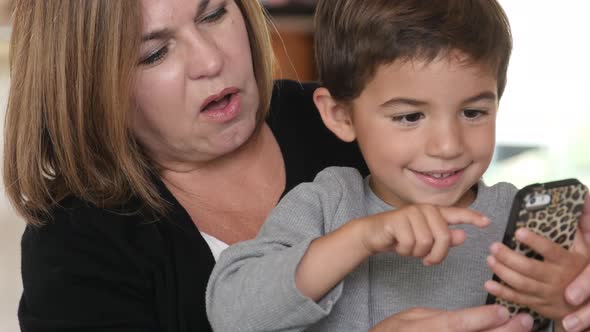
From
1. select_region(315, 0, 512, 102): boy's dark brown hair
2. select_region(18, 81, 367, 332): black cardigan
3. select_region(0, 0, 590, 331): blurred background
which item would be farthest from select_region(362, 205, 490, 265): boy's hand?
select_region(0, 0, 590, 331): blurred background

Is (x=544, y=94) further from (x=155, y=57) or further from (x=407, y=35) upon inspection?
(x=407, y=35)

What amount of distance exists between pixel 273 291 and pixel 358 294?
0.17 m

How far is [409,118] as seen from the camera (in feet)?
4.25

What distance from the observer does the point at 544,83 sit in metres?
4.55

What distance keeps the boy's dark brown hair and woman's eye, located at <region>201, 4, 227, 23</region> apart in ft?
1.02

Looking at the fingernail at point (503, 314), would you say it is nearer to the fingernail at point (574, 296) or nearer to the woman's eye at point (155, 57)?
the fingernail at point (574, 296)

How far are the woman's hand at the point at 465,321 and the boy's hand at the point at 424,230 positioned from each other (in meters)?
0.10

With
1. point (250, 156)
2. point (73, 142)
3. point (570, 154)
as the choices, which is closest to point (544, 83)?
point (570, 154)

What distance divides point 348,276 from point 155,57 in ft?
1.82

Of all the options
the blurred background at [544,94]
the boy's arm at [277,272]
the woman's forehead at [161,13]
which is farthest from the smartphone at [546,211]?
the blurred background at [544,94]

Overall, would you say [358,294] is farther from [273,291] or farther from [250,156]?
[250,156]

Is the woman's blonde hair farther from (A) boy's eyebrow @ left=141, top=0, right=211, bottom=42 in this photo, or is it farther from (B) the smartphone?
(B) the smartphone

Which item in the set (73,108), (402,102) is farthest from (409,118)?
(73,108)

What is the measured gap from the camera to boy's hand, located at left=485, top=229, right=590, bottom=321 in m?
1.12
